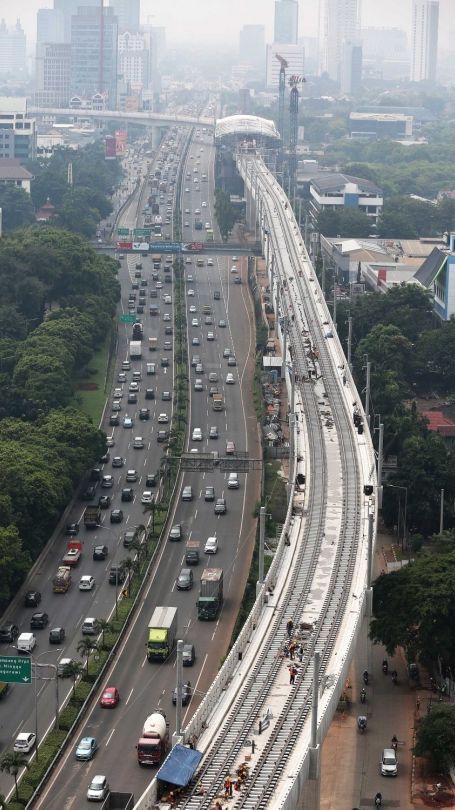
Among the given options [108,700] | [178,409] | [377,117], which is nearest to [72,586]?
[108,700]

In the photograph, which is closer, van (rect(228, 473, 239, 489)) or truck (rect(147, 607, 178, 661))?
truck (rect(147, 607, 178, 661))

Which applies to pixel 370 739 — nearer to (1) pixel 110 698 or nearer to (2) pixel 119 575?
(1) pixel 110 698

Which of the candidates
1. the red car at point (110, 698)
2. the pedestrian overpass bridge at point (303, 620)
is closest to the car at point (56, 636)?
the red car at point (110, 698)

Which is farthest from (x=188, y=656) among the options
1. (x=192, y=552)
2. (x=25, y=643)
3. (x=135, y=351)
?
(x=135, y=351)

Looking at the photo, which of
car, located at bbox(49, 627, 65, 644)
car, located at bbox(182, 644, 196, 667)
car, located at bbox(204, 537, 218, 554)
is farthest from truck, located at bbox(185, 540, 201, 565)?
car, located at bbox(182, 644, 196, 667)

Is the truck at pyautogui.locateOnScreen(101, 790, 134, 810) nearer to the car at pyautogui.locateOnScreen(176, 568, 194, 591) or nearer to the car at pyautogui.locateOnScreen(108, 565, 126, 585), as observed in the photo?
the car at pyautogui.locateOnScreen(108, 565, 126, 585)

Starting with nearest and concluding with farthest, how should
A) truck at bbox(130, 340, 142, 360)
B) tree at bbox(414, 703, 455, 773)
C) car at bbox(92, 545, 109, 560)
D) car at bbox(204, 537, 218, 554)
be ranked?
tree at bbox(414, 703, 455, 773)
car at bbox(92, 545, 109, 560)
car at bbox(204, 537, 218, 554)
truck at bbox(130, 340, 142, 360)

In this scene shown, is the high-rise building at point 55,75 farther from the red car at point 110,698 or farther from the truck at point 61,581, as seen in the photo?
the red car at point 110,698
